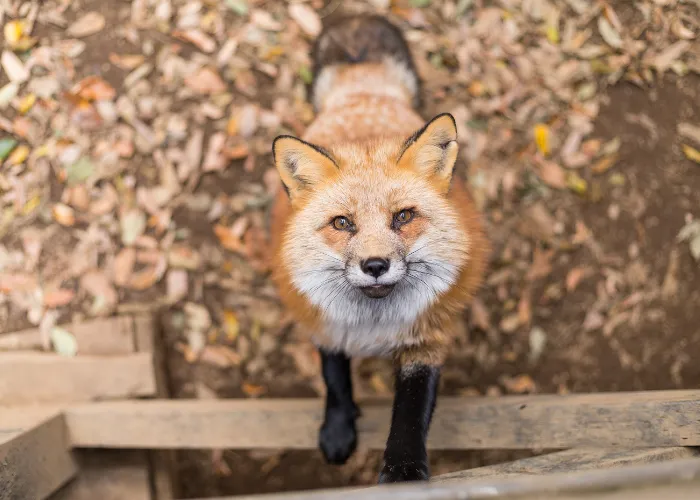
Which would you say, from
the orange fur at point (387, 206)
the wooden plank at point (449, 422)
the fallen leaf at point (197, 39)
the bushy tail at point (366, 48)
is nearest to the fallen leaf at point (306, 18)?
→ the bushy tail at point (366, 48)

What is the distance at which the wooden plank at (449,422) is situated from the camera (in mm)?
1768

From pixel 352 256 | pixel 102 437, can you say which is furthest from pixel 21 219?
pixel 352 256

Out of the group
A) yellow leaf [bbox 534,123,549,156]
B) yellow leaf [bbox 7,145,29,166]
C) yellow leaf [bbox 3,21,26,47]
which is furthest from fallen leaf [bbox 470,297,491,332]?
yellow leaf [bbox 3,21,26,47]

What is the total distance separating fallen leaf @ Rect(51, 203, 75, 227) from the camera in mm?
2639

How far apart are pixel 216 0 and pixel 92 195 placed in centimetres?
107

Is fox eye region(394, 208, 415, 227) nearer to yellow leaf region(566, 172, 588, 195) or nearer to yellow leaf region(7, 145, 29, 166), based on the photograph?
yellow leaf region(566, 172, 588, 195)

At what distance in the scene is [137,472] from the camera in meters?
2.42

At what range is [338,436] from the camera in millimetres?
1968

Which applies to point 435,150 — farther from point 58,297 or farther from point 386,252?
point 58,297

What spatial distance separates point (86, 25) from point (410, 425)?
2307 mm

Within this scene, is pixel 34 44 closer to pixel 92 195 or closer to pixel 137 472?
pixel 92 195

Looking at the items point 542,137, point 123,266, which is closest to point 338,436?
point 123,266

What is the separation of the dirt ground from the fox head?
3.60 feet

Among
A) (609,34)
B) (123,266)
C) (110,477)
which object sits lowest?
(110,477)
